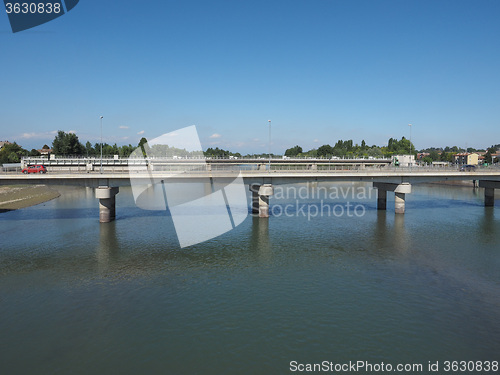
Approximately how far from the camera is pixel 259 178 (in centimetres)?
5462

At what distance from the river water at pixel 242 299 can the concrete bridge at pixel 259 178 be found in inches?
285

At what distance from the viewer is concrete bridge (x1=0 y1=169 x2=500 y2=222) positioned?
4875 centimetres

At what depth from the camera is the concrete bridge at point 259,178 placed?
1919 inches

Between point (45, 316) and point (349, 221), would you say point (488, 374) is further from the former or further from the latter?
point (349, 221)

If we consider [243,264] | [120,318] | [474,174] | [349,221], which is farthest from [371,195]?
[120,318]

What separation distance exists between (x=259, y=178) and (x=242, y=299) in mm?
32728

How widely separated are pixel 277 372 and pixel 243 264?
15945 millimetres

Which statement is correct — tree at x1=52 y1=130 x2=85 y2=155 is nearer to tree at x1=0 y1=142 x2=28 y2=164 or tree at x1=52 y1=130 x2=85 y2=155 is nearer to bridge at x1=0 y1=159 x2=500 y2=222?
tree at x1=0 y1=142 x2=28 y2=164

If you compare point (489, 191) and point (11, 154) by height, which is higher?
point (11, 154)

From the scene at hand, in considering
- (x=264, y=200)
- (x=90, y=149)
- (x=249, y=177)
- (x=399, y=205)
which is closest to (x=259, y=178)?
(x=249, y=177)

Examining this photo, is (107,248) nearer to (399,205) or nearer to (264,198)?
(264,198)

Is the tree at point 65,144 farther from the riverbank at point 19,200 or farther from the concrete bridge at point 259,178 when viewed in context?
the concrete bridge at point 259,178

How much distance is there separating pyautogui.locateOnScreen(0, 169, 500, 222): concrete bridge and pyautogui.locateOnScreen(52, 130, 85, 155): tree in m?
112

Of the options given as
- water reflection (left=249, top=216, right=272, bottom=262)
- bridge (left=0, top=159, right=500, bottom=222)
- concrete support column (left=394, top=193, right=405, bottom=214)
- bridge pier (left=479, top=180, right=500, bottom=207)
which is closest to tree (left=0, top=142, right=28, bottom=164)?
bridge (left=0, top=159, right=500, bottom=222)
